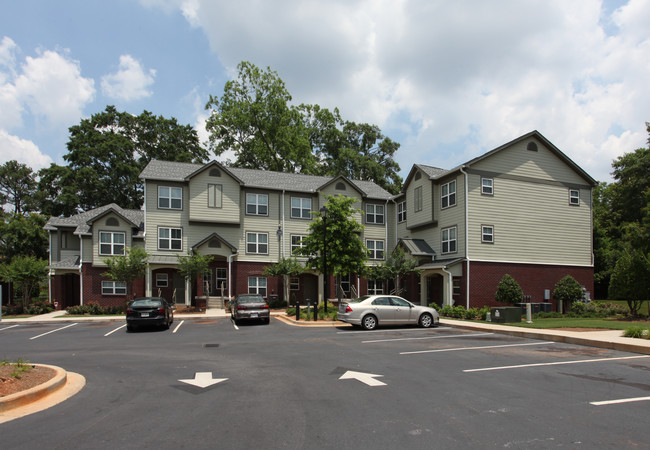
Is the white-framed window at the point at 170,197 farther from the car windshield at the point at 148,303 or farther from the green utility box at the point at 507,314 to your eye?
the green utility box at the point at 507,314

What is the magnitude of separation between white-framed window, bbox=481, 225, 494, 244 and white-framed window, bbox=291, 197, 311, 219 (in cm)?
1326

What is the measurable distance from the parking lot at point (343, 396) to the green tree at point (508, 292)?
453 inches

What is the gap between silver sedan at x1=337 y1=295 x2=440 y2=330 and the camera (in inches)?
726

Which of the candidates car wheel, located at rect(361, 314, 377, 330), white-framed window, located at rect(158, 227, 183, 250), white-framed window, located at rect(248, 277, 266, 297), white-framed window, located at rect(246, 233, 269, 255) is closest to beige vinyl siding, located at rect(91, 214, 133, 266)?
white-framed window, located at rect(158, 227, 183, 250)

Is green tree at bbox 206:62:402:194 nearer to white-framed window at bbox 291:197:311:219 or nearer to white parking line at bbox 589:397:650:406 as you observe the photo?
white-framed window at bbox 291:197:311:219

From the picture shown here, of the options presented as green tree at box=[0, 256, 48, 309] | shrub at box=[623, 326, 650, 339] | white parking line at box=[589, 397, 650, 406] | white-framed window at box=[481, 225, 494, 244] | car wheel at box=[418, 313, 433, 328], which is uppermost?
white-framed window at box=[481, 225, 494, 244]

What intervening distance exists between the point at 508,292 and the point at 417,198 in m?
9.74

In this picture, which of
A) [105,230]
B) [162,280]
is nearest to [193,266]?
[162,280]

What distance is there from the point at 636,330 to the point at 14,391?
17379 millimetres

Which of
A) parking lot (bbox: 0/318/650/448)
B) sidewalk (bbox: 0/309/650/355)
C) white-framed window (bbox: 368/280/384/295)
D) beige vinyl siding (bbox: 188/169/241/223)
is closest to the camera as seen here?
parking lot (bbox: 0/318/650/448)

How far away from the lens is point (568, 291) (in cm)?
2741

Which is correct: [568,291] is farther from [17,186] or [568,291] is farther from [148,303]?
[17,186]

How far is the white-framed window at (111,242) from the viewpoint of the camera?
3033 centimetres

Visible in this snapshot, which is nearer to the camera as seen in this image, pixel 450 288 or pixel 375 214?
pixel 450 288
